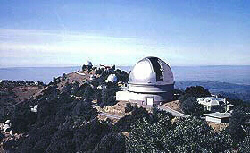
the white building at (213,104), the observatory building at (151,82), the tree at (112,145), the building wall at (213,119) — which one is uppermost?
the observatory building at (151,82)

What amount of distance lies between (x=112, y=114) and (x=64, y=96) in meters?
25.3

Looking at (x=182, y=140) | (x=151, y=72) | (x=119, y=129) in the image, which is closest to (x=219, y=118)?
(x=119, y=129)

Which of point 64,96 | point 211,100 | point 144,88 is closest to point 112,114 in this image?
point 144,88

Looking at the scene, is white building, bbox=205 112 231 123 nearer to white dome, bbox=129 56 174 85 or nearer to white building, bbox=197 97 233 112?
white building, bbox=197 97 233 112

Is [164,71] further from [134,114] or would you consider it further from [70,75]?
[70,75]

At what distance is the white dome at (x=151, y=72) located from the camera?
50.5 m

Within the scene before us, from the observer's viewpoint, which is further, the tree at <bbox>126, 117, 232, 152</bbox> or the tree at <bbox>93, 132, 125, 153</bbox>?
the tree at <bbox>93, 132, 125, 153</bbox>

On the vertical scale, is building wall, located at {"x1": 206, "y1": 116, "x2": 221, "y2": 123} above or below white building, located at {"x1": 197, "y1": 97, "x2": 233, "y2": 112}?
below

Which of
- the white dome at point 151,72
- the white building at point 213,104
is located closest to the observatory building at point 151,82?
the white dome at point 151,72

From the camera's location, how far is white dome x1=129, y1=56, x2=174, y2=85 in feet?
166

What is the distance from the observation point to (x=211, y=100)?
47656 mm

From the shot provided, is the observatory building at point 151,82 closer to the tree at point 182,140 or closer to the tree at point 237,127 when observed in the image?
the tree at point 237,127

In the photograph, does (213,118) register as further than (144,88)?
No

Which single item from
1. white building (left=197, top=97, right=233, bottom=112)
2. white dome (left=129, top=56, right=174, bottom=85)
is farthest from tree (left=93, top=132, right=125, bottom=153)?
white dome (left=129, top=56, right=174, bottom=85)
